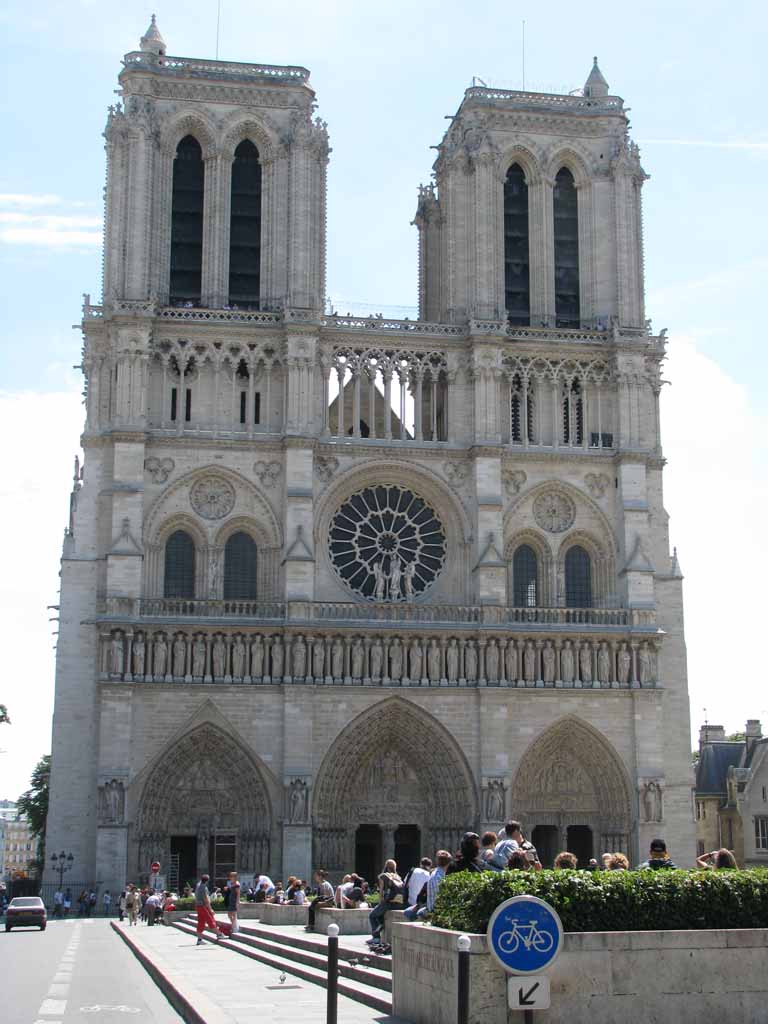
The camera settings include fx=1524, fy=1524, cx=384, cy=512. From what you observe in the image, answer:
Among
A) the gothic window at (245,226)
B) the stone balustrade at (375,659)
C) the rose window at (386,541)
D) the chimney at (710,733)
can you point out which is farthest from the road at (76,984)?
the chimney at (710,733)

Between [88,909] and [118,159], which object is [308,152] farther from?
[88,909]

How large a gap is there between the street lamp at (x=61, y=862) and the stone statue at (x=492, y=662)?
13.6 m

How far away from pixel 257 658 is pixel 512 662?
7832 mm

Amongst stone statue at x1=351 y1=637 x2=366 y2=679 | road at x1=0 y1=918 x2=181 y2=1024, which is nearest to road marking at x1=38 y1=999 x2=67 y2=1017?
road at x1=0 y1=918 x2=181 y2=1024

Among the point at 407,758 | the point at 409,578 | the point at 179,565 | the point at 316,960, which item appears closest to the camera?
the point at 316,960

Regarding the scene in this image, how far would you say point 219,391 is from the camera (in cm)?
4847

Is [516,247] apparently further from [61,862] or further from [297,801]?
[61,862]

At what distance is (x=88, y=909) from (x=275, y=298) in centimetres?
1987

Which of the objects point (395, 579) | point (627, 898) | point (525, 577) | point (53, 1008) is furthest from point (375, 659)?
point (627, 898)

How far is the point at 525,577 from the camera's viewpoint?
162 ft

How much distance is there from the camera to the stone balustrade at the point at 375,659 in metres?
45.3

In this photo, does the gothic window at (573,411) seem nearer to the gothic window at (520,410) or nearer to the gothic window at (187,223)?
the gothic window at (520,410)

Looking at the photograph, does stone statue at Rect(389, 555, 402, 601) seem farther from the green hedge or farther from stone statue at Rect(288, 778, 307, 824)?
the green hedge

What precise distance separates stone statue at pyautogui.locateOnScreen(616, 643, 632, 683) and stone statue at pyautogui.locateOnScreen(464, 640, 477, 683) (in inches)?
183
